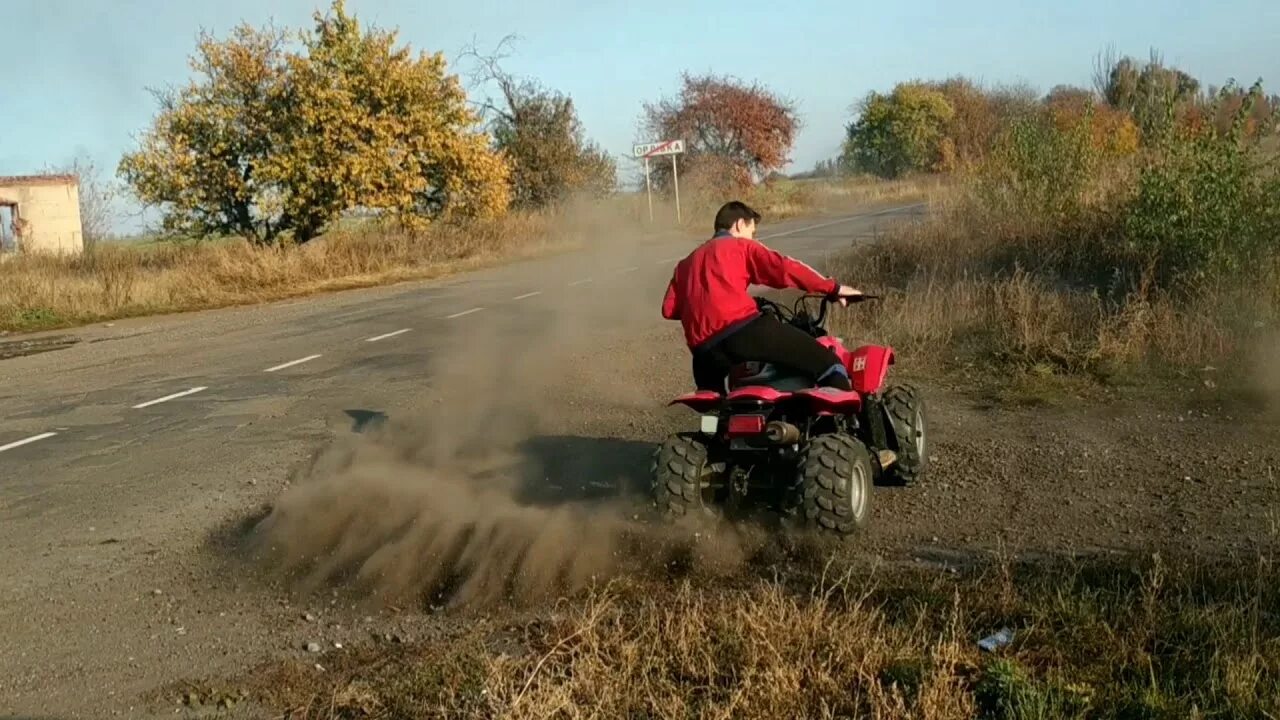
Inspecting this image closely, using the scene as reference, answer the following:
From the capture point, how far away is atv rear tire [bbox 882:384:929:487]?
7.41m

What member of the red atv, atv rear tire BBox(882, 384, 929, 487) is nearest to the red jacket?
the red atv

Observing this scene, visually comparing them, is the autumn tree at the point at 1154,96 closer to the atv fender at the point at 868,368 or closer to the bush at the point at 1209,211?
the bush at the point at 1209,211

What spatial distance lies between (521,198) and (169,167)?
13.2 metres

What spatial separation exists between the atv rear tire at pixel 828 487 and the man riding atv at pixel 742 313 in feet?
1.82

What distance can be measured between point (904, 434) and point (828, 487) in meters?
1.44

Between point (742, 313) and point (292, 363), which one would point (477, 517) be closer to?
point (742, 313)

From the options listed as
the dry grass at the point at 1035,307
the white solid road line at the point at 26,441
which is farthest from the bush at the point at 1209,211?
the white solid road line at the point at 26,441

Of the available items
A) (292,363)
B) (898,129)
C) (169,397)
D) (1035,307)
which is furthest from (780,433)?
(898,129)

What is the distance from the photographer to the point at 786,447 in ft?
21.6

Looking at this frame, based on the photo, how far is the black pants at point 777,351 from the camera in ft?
21.8

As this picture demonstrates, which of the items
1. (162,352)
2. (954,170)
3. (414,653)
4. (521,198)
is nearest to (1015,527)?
(414,653)

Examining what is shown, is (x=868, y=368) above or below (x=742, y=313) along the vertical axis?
below

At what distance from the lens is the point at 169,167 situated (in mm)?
29469

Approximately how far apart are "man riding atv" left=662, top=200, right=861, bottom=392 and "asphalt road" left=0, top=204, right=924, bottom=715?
2.84 m
